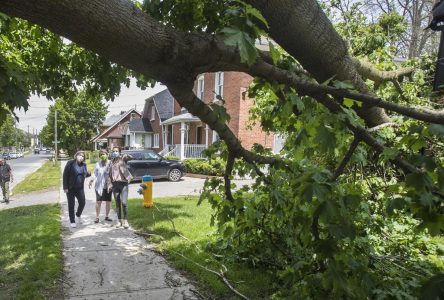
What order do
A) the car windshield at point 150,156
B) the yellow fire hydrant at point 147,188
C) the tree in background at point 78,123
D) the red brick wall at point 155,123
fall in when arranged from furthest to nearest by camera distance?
the tree in background at point 78,123 → the red brick wall at point 155,123 → the car windshield at point 150,156 → the yellow fire hydrant at point 147,188

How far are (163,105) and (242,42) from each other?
38.4m

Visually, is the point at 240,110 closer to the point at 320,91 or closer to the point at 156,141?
the point at 156,141

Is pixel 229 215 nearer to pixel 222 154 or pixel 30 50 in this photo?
pixel 222 154

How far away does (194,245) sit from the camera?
7145mm

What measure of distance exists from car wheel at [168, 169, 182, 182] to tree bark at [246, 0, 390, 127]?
1819 centimetres

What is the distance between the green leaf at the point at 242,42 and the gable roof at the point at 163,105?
36.2 metres

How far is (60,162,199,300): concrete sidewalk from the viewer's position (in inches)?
200

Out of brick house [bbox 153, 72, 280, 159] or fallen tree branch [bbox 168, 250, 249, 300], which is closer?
fallen tree branch [bbox 168, 250, 249, 300]

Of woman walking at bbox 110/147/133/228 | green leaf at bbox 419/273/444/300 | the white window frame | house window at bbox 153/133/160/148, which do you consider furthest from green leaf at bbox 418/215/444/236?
house window at bbox 153/133/160/148

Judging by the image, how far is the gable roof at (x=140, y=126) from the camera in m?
42.3

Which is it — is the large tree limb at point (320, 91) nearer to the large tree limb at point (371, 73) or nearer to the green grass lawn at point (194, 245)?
the large tree limb at point (371, 73)

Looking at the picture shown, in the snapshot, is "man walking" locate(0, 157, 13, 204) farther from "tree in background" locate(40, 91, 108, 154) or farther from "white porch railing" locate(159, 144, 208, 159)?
"tree in background" locate(40, 91, 108, 154)

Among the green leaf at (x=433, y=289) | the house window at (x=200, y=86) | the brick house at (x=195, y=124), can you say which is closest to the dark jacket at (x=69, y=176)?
the brick house at (x=195, y=124)

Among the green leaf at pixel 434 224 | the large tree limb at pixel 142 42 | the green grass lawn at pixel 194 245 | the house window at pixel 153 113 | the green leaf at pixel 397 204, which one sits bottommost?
the green grass lawn at pixel 194 245
